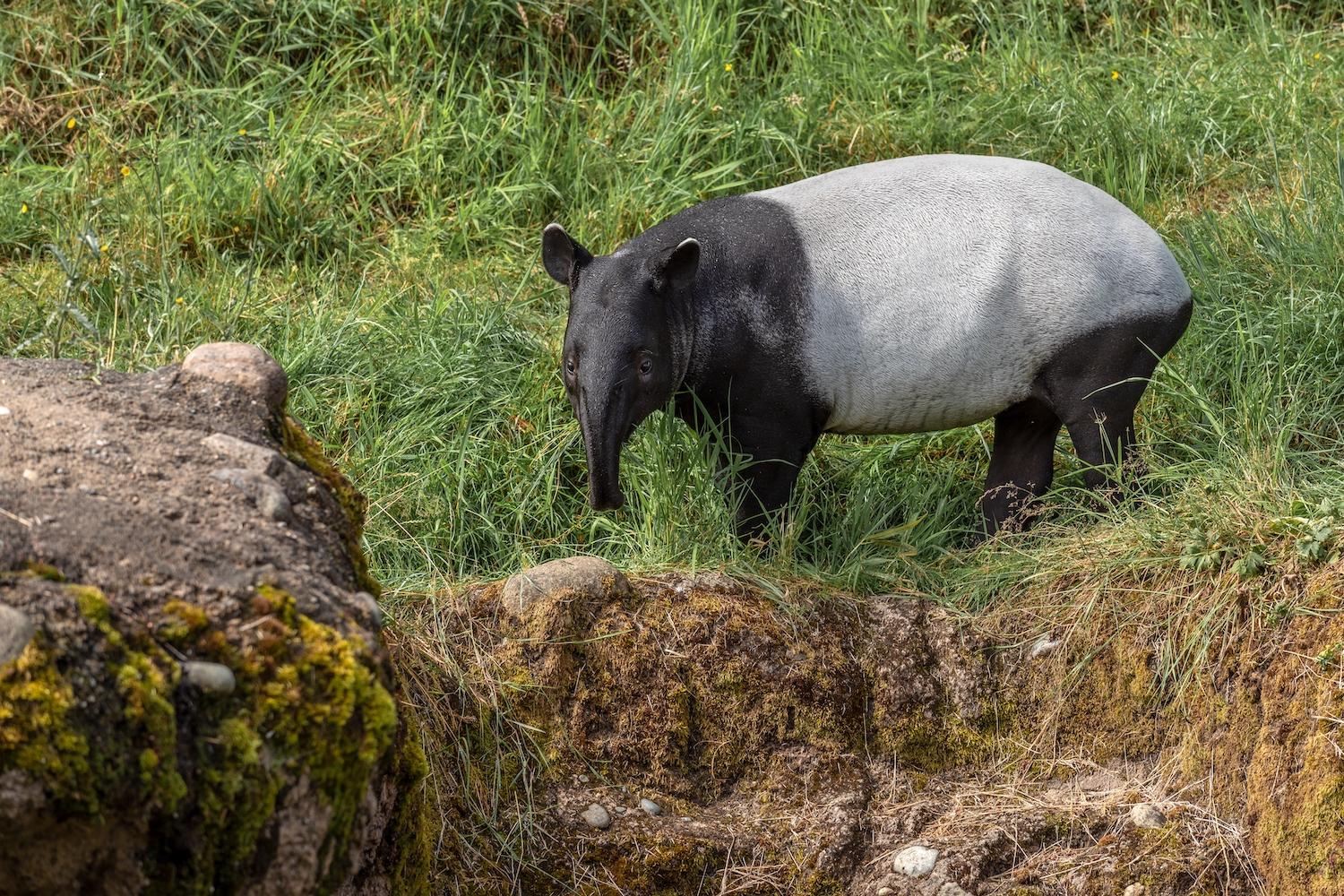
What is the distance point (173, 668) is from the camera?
1.97 meters

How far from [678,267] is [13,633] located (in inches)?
105

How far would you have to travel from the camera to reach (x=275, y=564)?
2248mm

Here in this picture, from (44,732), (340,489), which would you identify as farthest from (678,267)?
(44,732)

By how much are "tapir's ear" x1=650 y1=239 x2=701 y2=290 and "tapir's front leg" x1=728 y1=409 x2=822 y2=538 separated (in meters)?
0.54

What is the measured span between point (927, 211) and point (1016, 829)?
2.08 metres

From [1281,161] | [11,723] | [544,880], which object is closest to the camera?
[11,723]

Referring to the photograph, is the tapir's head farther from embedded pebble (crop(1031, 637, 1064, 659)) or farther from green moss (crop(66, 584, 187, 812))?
green moss (crop(66, 584, 187, 812))

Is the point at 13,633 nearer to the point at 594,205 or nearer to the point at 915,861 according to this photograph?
the point at 915,861

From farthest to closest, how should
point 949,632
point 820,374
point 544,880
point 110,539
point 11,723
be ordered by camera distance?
point 820,374
point 949,632
point 544,880
point 110,539
point 11,723

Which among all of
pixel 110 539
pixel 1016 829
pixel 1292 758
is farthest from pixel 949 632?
pixel 110 539

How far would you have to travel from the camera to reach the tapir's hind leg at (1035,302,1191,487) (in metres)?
4.39

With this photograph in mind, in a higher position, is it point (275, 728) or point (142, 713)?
point (142, 713)

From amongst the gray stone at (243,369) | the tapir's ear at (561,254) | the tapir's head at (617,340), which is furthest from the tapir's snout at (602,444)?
the gray stone at (243,369)

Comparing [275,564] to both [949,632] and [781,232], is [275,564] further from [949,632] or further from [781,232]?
[781,232]
